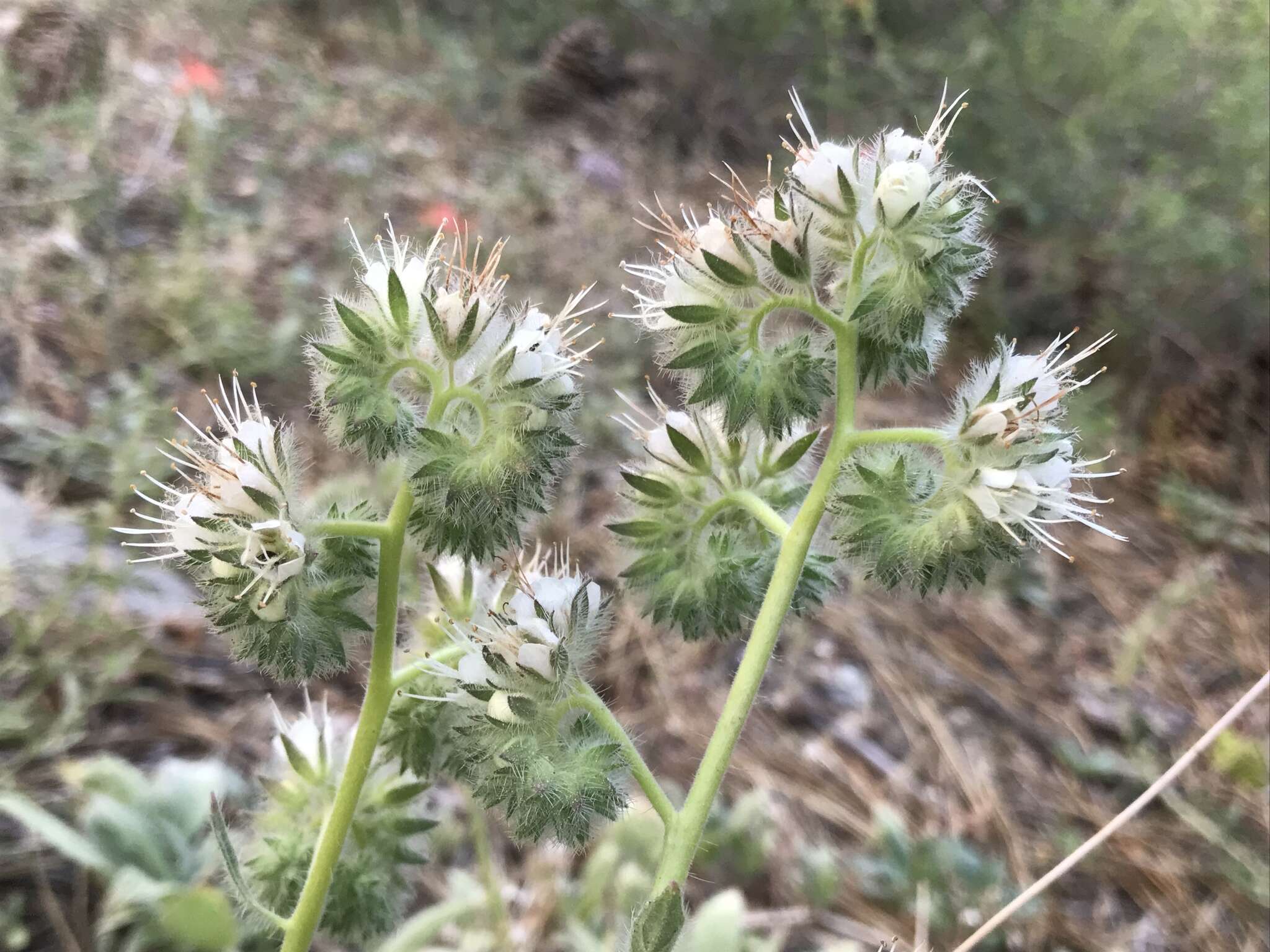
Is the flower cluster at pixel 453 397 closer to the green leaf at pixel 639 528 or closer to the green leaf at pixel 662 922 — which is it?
the green leaf at pixel 639 528

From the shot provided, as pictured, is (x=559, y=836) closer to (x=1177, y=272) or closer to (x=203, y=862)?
(x=203, y=862)

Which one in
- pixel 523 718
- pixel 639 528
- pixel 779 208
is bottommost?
pixel 523 718

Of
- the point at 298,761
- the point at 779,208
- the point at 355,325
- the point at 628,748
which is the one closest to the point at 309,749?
the point at 298,761

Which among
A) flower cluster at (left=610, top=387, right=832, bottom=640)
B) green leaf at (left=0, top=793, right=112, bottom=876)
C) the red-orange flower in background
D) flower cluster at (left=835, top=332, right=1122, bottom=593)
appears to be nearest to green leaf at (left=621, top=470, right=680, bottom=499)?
flower cluster at (left=610, top=387, right=832, bottom=640)

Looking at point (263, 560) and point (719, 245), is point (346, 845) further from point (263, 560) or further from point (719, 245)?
point (719, 245)

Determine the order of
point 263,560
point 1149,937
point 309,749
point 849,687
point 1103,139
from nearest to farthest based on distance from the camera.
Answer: point 263,560 → point 309,749 → point 1149,937 → point 849,687 → point 1103,139

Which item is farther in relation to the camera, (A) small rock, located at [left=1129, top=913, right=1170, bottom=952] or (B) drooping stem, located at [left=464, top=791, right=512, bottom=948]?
(A) small rock, located at [left=1129, top=913, right=1170, bottom=952]

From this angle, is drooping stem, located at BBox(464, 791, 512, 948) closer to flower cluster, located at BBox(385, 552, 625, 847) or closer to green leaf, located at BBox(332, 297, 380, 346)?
flower cluster, located at BBox(385, 552, 625, 847)
